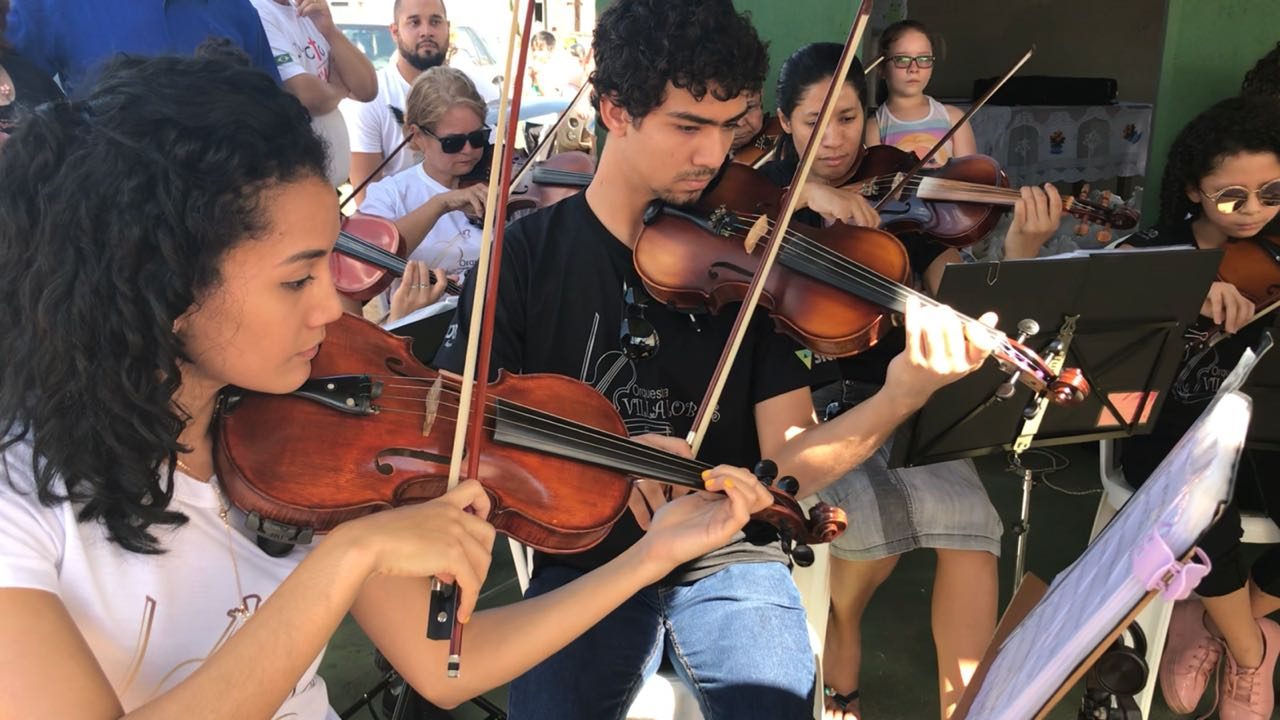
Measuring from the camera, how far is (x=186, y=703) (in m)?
0.84

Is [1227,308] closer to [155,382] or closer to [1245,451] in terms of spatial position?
[1245,451]

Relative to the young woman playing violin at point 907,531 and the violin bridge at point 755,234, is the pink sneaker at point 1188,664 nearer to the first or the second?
the young woman playing violin at point 907,531

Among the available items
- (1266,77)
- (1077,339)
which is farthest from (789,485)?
(1266,77)

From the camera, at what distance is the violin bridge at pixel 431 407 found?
129 centimetres

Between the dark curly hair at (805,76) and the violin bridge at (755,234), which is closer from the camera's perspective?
the violin bridge at (755,234)

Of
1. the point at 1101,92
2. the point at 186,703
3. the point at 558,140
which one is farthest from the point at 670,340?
the point at 1101,92

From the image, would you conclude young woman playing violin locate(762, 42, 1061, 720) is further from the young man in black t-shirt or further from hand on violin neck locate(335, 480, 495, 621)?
hand on violin neck locate(335, 480, 495, 621)

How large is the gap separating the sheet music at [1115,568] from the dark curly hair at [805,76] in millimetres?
1884

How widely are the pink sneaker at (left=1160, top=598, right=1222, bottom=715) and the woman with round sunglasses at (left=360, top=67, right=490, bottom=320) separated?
2.10 meters

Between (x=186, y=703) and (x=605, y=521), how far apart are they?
2.13ft

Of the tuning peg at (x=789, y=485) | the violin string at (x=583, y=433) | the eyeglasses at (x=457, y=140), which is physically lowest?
the tuning peg at (x=789, y=485)

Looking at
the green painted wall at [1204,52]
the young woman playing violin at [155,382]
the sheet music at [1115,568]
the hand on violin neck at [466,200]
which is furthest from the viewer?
the green painted wall at [1204,52]

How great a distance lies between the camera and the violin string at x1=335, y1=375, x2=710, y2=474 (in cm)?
132

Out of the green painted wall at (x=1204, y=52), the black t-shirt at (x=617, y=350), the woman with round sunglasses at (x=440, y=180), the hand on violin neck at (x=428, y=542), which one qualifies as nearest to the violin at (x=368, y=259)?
the woman with round sunglasses at (x=440, y=180)
